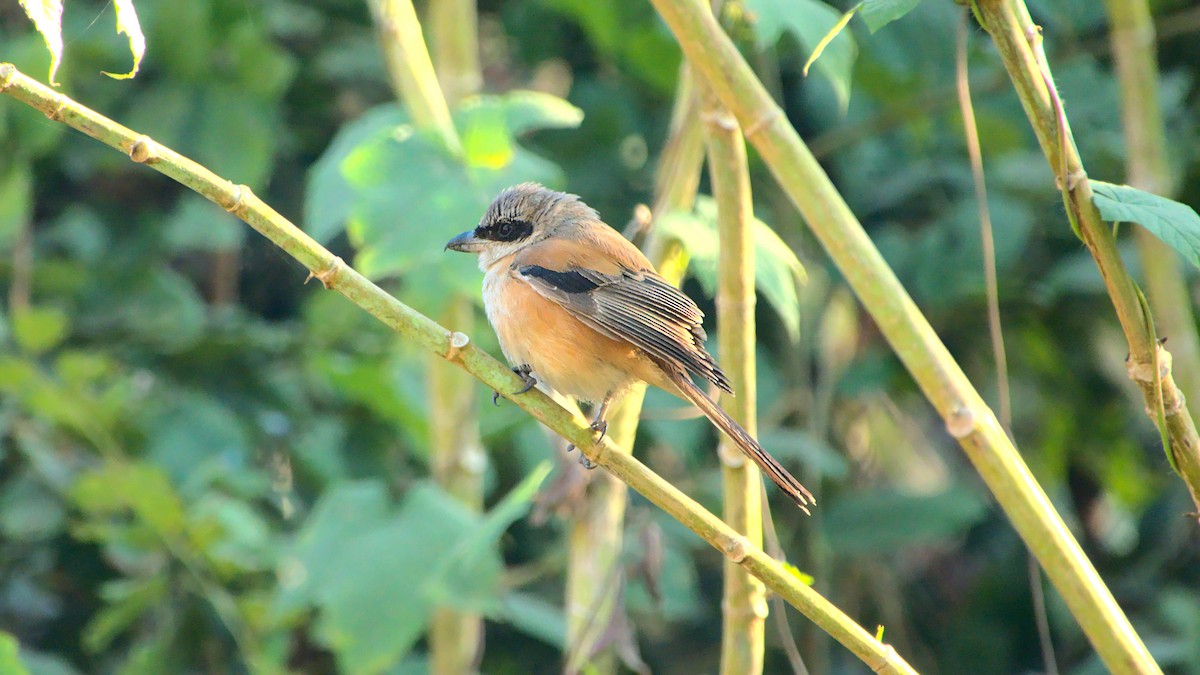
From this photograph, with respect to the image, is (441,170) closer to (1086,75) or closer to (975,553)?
(1086,75)

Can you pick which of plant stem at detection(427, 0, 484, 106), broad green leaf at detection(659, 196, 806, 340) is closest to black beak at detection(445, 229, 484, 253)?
broad green leaf at detection(659, 196, 806, 340)

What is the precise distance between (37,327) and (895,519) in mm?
2982

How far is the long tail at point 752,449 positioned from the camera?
1.95m

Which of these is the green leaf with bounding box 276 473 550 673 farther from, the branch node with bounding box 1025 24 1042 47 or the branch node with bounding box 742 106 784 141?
the branch node with bounding box 1025 24 1042 47

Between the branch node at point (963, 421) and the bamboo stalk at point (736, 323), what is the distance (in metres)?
0.49

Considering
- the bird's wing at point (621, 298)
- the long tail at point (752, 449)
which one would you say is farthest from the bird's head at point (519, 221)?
the long tail at point (752, 449)

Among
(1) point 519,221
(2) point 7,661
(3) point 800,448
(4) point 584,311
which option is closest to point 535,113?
(1) point 519,221

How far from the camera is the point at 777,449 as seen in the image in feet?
13.1

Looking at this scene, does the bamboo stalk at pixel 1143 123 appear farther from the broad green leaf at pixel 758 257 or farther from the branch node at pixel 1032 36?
the branch node at pixel 1032 36

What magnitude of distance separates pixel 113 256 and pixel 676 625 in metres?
2.59

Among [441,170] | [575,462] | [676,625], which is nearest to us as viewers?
[575,462]

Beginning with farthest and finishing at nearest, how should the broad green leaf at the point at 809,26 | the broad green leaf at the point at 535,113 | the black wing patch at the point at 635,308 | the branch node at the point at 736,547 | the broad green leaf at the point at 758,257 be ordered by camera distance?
1. the broad green leaf at the point at 535,113
2. the black wing patch at the point at 635,308
3. the broad green leaf at the point at 758,257
4. the broad green leaf at the point at 809,26
5. the branch node at the point at 736,547

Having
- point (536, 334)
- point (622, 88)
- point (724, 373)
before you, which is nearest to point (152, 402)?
point (536, 334)

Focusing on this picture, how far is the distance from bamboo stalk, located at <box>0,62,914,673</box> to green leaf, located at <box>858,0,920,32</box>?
718 millimetres
